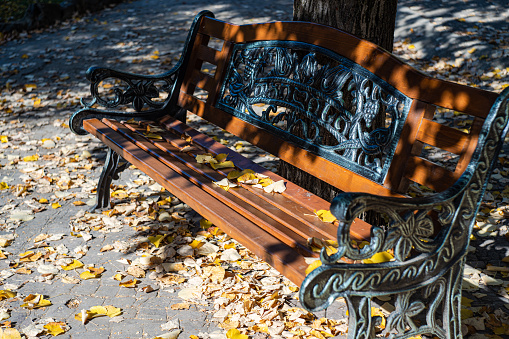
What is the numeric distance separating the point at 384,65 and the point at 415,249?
36.7 inches

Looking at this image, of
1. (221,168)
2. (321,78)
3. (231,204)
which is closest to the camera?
(231,204)

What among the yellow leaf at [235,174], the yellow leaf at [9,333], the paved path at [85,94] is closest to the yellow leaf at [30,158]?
the paved path at [85,94]

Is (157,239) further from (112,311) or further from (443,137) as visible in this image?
(443,137)

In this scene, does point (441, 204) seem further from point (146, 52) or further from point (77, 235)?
point (146, 52)

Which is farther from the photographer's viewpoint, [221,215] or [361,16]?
[361,16]

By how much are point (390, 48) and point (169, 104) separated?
178cm

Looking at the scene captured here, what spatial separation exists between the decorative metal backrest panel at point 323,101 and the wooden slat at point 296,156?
1.4 inches

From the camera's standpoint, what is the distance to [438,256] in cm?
193

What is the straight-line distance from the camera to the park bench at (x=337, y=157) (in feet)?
5.91

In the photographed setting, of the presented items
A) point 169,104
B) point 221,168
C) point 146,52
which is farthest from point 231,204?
point 146,52

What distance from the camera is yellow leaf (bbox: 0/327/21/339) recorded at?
→ 2.42 m

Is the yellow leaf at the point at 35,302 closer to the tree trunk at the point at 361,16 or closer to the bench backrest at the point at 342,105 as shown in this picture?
the bench backrest at the point at 342,105

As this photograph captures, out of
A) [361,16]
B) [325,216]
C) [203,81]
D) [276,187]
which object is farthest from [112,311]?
[361,16]

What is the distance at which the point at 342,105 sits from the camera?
2.59 meters
